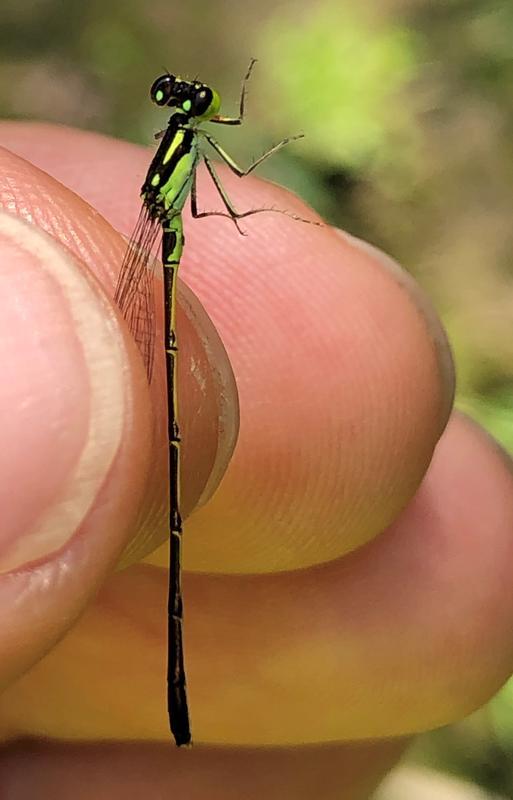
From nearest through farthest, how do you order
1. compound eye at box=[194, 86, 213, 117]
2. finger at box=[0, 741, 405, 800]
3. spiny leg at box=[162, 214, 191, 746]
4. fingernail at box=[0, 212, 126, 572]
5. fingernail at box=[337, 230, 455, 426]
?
fingernail at box=[0, 212, 126, 572], spiny leg at box=[162, 214, 191, 746], compound eye at box=[194, 86, 213, 117], fingernail at box=[337, 230, 455, 426], finger at box=[0, 741, 405, 800]

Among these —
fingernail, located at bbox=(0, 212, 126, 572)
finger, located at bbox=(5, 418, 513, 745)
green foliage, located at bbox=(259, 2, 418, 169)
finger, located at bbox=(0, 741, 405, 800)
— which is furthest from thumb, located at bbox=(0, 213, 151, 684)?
green foliage, located at bbox=(259, 2, 418, 169)

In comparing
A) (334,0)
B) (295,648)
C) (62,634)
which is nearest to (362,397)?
(295,648)

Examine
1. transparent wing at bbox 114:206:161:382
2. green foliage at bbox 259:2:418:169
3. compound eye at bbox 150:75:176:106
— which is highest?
green foliage at bbox 259:2:418:169

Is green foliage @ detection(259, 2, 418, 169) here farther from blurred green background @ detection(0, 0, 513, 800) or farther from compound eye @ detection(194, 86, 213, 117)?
compound eye @ detection(194, 86, 213, 117)

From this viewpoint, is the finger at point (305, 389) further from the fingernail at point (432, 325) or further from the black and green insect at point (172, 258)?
the black and green insect at point (172, 258)

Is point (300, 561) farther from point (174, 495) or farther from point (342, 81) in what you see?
point (342, 81)

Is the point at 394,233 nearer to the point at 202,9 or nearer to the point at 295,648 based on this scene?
the point at 202,9
